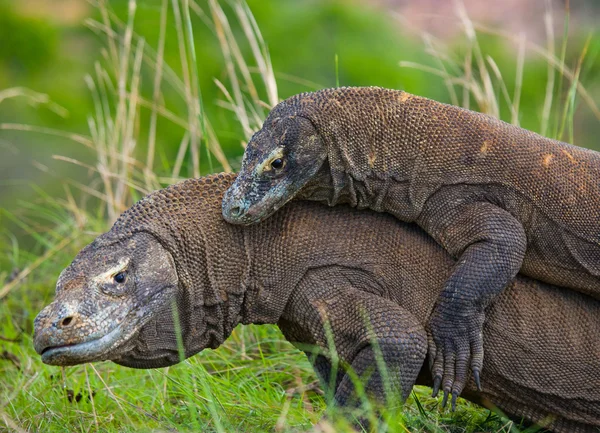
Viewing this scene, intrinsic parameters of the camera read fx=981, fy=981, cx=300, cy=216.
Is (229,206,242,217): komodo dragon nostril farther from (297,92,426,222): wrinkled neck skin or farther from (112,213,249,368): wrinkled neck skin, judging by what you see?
(297,92,426,222): wrinkled neck skin

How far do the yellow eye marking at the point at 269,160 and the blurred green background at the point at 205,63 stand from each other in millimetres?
5498

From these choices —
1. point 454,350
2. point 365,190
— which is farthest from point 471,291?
point 365,190

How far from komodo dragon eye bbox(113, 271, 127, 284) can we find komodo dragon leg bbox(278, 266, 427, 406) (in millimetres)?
718

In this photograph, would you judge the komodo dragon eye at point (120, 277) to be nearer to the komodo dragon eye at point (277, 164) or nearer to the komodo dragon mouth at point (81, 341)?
the komodo dragon mouth at point (81, 341)

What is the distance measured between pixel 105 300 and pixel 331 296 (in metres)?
0.93

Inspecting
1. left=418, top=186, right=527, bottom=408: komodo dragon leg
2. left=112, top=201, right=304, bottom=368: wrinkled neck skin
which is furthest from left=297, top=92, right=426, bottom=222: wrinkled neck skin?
left=112, top=201, right=304, bottom=368: wrinkled neck skin

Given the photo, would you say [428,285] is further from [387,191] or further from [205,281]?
[205,281]

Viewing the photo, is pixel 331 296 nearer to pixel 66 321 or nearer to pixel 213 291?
pixel 213 291

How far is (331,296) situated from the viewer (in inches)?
161

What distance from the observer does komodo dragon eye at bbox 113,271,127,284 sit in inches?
154

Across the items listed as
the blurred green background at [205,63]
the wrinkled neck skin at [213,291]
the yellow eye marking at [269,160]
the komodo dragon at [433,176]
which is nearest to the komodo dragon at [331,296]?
the wrinkled neck skin at [213,291]

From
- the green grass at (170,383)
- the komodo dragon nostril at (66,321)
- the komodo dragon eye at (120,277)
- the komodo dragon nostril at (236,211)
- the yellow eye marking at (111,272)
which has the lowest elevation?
the green grass at (170,383)

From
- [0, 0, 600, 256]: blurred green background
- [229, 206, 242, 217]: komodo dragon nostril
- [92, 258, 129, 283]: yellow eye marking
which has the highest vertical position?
[229, 206, 242, 217]: komodo dragon nostril

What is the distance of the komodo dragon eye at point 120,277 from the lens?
392cm
